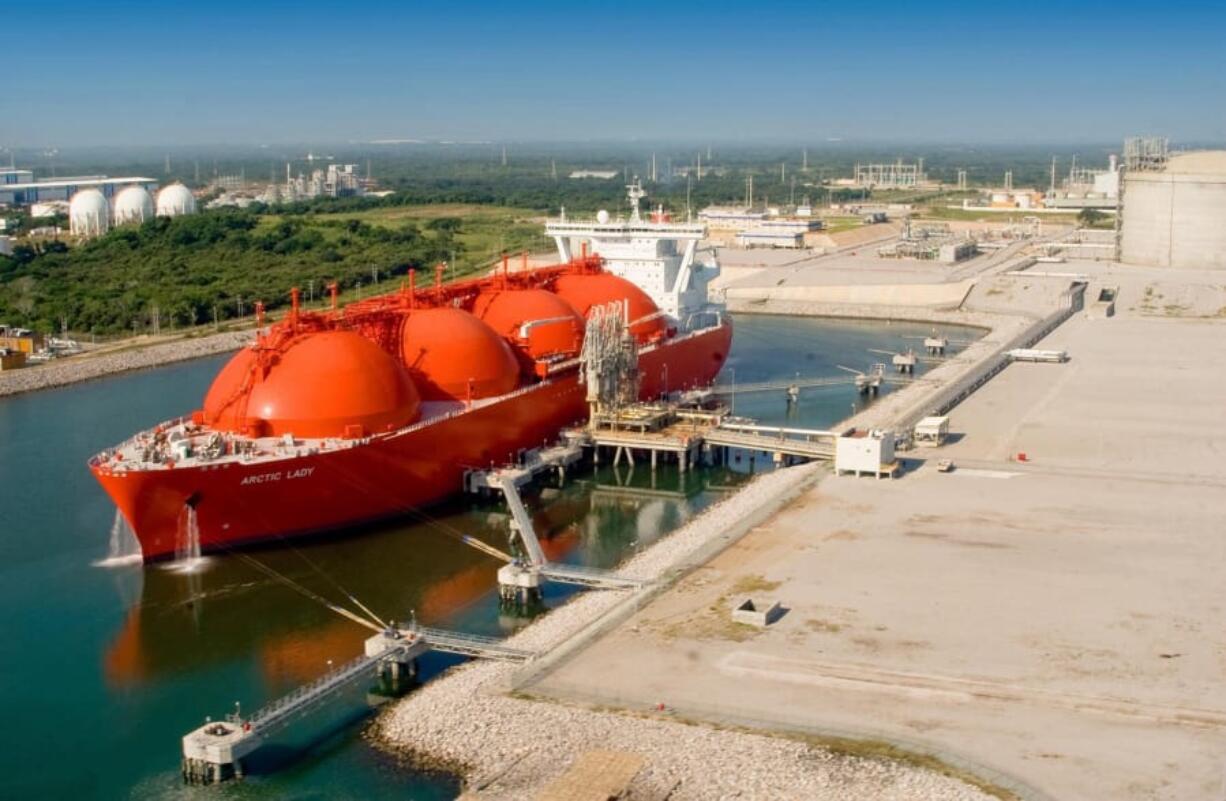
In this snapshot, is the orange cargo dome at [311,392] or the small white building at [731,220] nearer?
the orange cargo dome at [311,392]

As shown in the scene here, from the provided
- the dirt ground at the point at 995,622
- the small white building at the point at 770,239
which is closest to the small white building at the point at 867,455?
the dirt ground at the point at 995,622

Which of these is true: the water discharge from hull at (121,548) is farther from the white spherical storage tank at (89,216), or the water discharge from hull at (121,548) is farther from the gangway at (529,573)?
the white spherical storage tank at (89,216)

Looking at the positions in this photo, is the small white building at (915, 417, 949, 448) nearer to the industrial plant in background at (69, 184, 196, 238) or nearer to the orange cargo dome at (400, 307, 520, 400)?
the orange cargo dome at (400, 307, 520, 400)

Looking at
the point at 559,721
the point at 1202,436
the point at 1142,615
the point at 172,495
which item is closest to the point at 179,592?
the point at 172,495

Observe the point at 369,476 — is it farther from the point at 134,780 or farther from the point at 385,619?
the point at 134,780

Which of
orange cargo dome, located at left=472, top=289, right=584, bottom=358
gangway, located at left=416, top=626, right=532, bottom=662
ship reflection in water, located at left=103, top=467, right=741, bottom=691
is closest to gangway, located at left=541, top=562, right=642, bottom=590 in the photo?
ship reflection in water, located at left=103, top=467, right=741, bottom=691

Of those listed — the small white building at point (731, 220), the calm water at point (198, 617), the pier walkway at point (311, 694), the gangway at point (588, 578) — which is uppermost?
the small white building at point (731, 220)

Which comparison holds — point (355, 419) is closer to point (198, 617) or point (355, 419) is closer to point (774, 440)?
point (198, 617)
